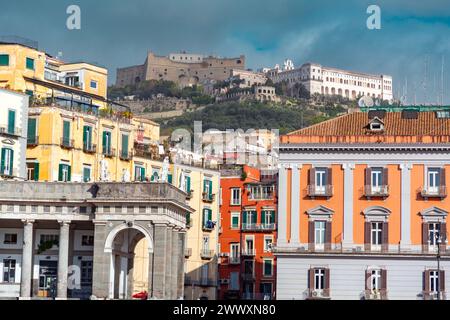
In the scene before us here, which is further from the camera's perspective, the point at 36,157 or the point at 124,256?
the point at 36,157

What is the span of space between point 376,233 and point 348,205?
9.54 ft

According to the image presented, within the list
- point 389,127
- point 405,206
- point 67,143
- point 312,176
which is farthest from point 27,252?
point 389,127

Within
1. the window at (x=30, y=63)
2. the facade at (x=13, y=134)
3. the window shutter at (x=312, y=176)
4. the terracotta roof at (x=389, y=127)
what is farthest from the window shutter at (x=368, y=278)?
the window at (x=30, y=63)

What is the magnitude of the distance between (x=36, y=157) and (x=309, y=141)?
2175 cm

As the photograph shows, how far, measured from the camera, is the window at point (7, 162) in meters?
85.2

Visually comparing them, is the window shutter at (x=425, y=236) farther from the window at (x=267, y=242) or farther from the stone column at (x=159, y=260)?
the window at (x=267, y=242)

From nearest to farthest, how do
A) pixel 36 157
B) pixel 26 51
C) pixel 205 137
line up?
pixel 36 157 < pixel 26 51 < pixel 205 137

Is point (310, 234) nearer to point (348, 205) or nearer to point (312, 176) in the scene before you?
point (348, 205)

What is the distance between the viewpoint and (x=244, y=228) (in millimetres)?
113812
